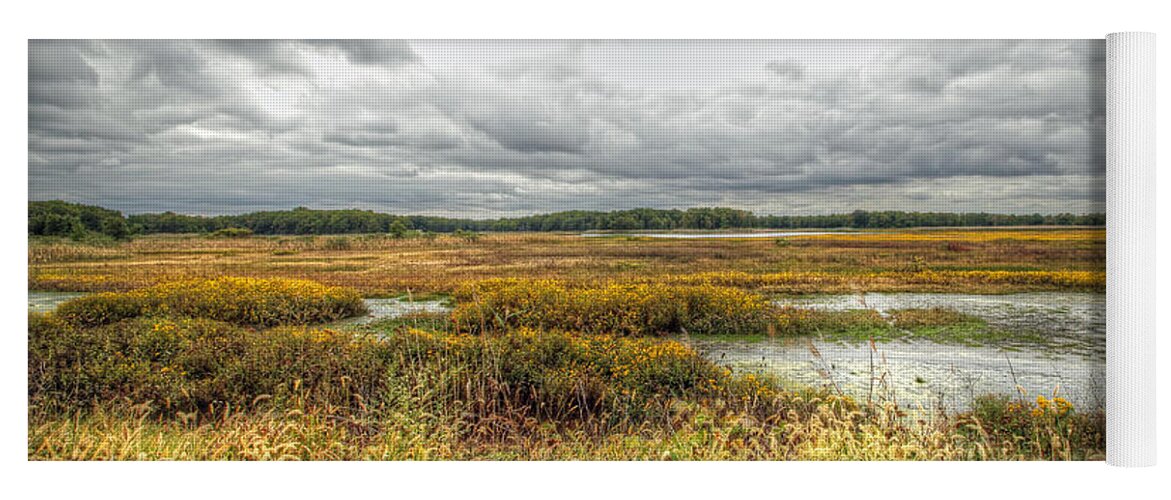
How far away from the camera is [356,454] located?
3816mm

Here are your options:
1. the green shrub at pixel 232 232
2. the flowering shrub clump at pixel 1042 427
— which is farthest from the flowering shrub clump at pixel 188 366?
the flowering shrub clump at pixel 1042 427

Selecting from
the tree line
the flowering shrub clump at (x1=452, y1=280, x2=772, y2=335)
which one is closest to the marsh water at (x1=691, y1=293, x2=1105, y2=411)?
the flowering shrub clump at (x1=452, y1=280, x2=772, y2=335)

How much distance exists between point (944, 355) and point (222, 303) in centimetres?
605

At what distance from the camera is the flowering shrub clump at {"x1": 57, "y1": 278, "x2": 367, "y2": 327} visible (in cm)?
445

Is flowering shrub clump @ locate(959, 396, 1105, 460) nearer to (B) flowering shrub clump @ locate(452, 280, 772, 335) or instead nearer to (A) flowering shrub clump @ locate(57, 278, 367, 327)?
(B) flowering shrub clump @ locate(452, 280, 772, 335)

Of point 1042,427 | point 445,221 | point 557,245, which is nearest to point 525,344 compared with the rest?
point 557,245

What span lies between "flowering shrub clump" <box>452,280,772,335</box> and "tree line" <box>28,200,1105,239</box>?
0.58m

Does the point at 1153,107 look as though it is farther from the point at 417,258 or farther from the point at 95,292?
the point at 95,292

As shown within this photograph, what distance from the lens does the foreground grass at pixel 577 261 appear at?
452 cm

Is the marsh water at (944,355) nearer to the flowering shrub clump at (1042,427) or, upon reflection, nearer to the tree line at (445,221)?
the flowering shrub clump at (1042,427)

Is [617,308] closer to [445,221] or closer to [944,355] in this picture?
[445,221]

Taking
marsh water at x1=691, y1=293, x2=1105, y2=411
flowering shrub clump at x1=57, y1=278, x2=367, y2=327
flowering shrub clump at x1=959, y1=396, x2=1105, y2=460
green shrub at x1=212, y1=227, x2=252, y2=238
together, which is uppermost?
green shrub at x1=212, y1=227, x2=252, y2=238

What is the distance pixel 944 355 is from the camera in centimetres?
445
